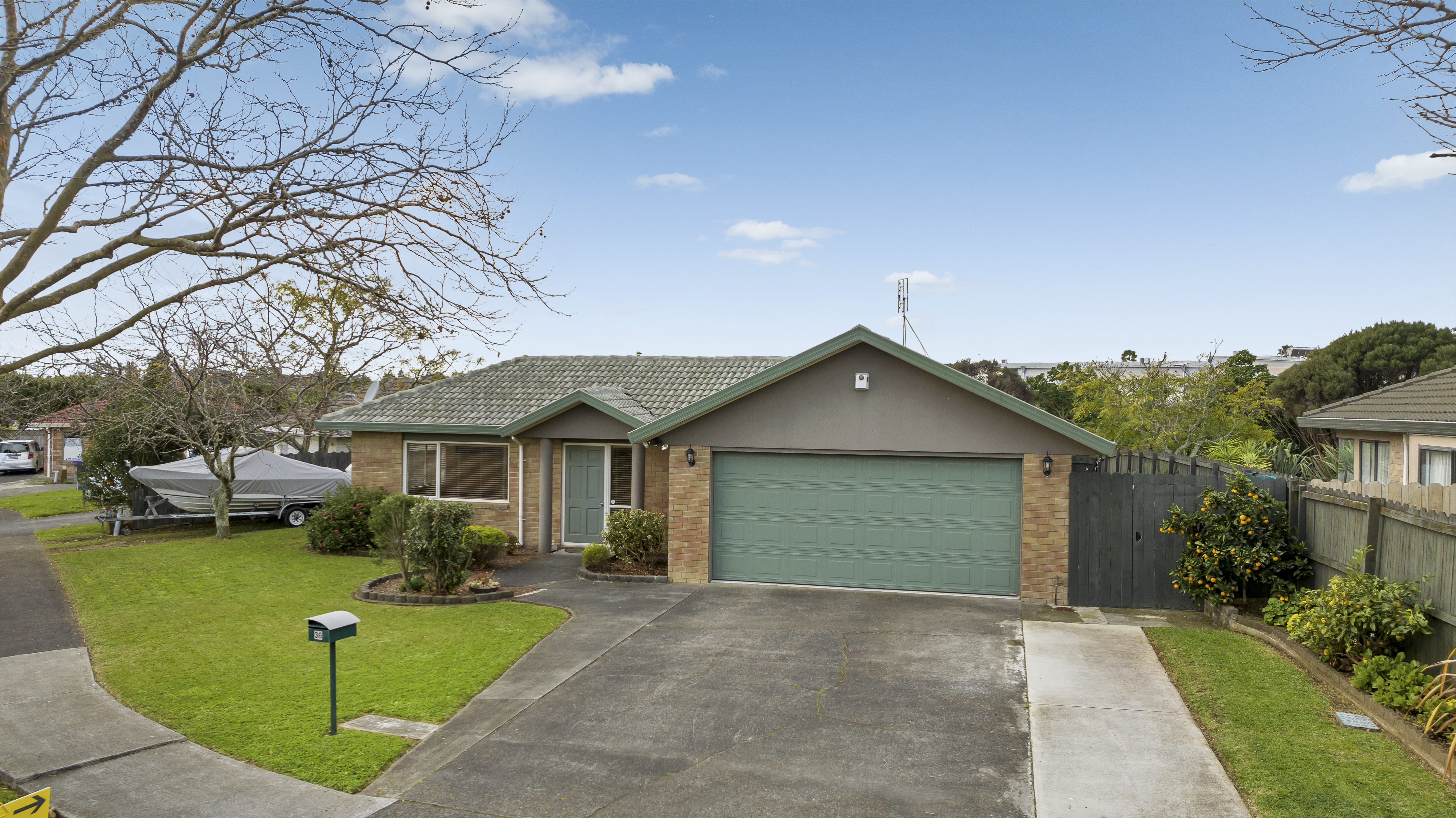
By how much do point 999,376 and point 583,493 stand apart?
41885 millimetres

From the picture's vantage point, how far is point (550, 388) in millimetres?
20891

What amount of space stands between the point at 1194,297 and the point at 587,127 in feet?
68.6

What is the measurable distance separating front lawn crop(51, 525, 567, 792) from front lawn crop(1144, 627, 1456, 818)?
22.6 feet

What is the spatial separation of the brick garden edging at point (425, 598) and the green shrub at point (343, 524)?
5007mm

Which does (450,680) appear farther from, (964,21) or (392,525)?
(964,21)

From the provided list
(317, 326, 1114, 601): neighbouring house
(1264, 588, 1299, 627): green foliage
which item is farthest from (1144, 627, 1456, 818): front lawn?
(317, 326, 1114, 601): neighbouring house

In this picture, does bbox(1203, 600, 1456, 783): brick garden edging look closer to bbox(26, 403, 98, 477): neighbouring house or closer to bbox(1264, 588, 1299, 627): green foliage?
bbox(1264, 588, 1299, 627): green foliage

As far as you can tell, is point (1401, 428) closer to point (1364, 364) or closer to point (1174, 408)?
point (1174, 408)

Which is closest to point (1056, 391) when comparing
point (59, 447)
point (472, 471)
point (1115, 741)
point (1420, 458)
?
point (1420, 458)

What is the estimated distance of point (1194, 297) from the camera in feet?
86.3

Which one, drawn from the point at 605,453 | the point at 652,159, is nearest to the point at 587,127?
the point at 652,159

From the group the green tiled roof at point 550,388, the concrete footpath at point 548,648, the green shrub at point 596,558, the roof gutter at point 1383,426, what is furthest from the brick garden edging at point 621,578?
the roof gutter at point 1383,426

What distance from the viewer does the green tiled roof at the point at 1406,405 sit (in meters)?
15.4

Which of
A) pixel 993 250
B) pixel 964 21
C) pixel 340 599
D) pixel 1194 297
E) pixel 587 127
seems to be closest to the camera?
pixel 340 599
